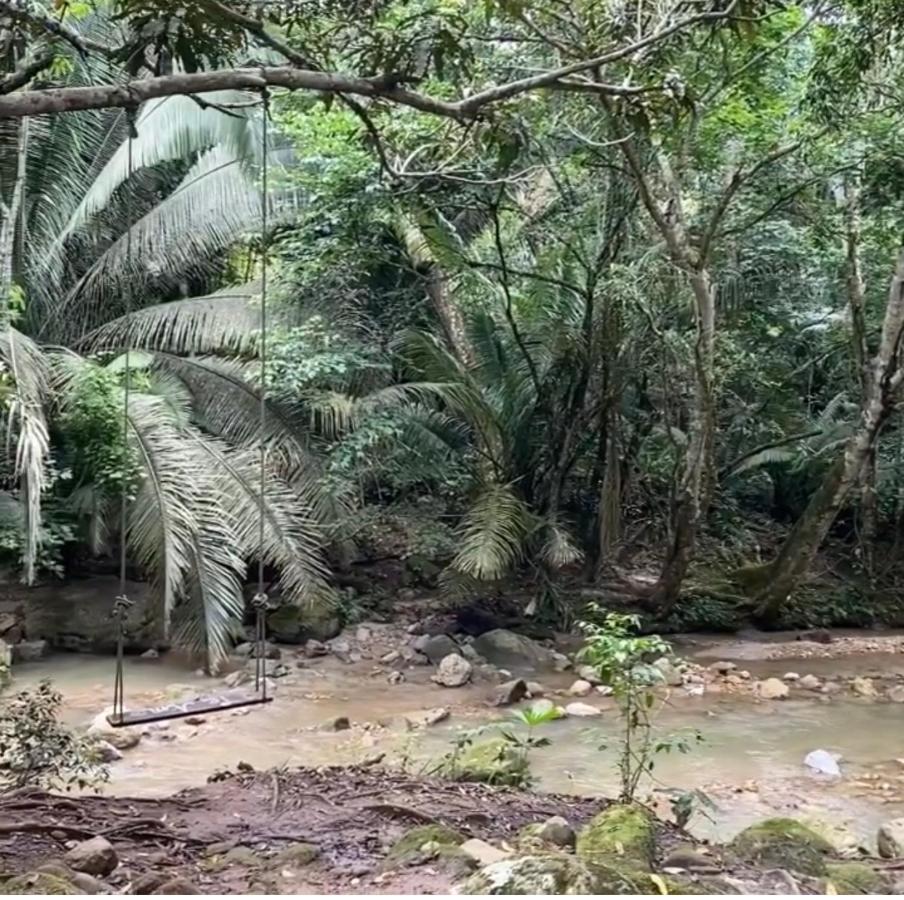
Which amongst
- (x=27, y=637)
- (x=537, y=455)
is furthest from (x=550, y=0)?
(x=27, y=637)

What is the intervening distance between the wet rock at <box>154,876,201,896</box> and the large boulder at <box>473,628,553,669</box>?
485 cm

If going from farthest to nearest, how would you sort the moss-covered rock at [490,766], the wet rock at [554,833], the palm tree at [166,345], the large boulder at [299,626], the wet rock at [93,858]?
the large boulder at [299,626]
the palm tree at [166,345]
the moss-covered rock at [490,766]
the wet rock at [554,833]
the wet rock at [93,858]

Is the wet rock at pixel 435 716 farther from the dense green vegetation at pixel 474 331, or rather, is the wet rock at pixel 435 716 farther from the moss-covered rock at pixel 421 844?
the moss-covered rock at pixel 421 844

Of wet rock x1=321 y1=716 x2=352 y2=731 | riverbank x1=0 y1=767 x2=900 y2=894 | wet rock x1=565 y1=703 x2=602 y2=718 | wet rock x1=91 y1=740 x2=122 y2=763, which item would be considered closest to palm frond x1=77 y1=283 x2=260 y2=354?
wet rock x1=321 y1=716 x2=352 y2=731

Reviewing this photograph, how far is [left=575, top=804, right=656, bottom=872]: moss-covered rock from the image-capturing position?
2.70 m

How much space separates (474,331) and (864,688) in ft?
13.9

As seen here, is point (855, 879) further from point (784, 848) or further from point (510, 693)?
point (510, 693)

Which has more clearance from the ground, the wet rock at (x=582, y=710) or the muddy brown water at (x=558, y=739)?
the wet rock at (x=582, y=710)

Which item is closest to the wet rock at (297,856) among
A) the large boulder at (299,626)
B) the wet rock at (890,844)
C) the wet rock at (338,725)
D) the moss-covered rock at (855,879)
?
the moss-covered rock at (855,879)

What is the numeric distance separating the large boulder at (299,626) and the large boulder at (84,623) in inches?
35.3

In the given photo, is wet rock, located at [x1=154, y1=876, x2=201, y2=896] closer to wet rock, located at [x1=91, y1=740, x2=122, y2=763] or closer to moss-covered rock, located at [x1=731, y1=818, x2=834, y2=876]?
moss-covered rock, located at [x1=731, y1=818, x2=834, y2=876]

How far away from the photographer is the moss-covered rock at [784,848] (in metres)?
3.03

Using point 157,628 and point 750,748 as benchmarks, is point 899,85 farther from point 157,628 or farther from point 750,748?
Result: point 157,628

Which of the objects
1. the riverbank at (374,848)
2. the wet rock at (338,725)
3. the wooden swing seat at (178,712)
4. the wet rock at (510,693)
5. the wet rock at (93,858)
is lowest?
the wet rock at (338,725)
